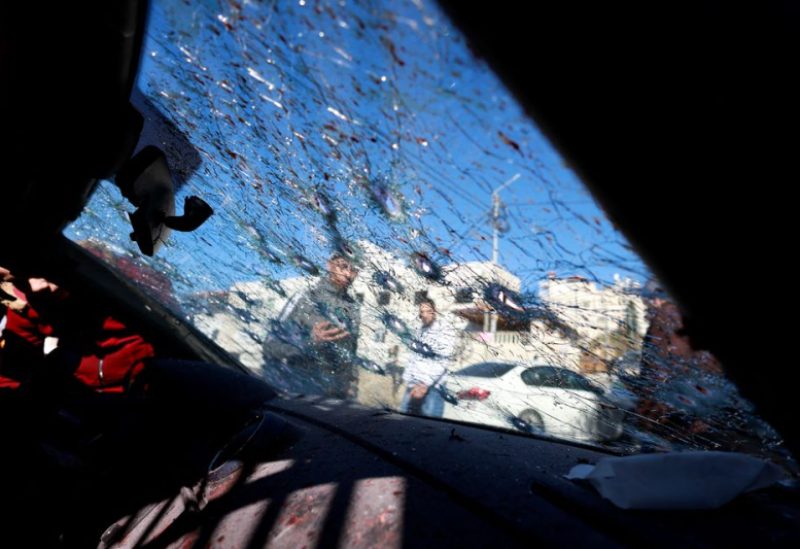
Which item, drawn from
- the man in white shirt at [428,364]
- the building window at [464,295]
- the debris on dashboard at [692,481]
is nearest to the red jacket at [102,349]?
the man in white shirt at [428,364]

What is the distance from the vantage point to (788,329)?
70 cm

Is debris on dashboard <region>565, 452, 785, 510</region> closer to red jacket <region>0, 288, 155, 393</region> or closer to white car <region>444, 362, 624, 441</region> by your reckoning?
white car <region>444, 362, 624, 441</region>

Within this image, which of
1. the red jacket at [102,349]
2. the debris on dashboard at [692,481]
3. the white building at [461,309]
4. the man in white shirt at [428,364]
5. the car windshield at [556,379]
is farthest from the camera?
the red jacket at [102,349]

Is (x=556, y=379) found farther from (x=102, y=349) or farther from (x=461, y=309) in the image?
(x=102, y=349)

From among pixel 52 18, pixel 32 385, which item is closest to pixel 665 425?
pixel 52 18

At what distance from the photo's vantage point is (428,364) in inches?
77.3

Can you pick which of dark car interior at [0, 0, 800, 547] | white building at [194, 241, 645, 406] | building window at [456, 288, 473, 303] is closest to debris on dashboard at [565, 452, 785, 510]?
dark car interior at [0, 0, 800, 547]

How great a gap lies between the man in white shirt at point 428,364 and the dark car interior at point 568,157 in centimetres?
21

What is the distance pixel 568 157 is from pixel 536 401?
4.36 feet

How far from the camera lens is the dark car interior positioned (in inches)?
22.5

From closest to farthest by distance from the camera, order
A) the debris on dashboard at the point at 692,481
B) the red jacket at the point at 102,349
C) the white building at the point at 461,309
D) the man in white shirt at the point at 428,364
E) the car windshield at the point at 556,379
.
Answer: the debris on dashboard at the point at 692,481, the white building at the point at 461,309, the car windshield at the point at 556,379, the man in white shirt at the point at 428,364, the red jacket at the point at 102,349

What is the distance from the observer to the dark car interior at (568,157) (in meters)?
0.57

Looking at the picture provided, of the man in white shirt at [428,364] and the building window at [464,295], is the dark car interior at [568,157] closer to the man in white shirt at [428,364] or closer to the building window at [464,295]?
the man in white shirt at [428,364]

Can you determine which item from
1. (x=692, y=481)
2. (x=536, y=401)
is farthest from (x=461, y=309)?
(x=692, y=481)
